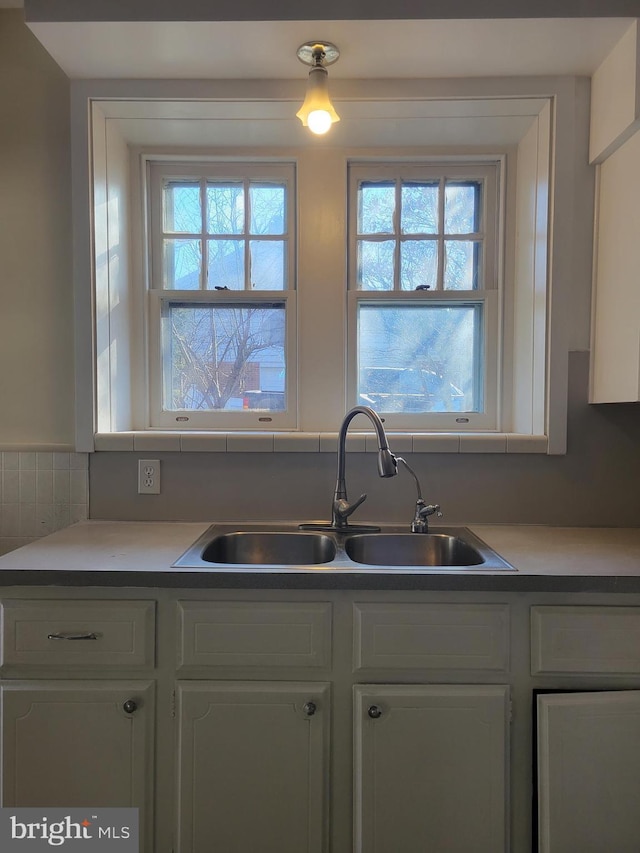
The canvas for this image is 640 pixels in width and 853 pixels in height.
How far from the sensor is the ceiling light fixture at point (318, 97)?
1.53m

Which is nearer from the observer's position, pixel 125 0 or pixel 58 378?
pixel 125 0

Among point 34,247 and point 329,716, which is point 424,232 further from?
point 329,716

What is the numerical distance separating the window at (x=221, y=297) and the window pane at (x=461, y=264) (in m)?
0.59

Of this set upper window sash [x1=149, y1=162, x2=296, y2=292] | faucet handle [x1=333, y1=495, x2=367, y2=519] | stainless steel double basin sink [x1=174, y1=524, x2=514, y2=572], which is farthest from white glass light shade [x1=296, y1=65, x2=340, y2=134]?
stainless steel double basin sink [x1=174, y1=524, x2=514, y2=572]

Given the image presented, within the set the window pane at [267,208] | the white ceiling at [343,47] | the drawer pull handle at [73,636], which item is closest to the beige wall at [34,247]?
the white ceiling at [343,47]

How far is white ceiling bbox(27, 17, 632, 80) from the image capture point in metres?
1.52

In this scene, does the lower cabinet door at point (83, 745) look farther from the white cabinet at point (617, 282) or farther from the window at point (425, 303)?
the white cabinet at point (617, 282)

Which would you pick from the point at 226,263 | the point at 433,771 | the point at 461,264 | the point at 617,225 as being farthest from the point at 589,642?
the point at 226,263

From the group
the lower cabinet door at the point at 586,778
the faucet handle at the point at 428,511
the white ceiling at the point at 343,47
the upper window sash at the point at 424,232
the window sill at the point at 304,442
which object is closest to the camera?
the lower cabinet door at the point at 586,778

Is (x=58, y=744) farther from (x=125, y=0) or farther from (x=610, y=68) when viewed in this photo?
(x=610, y=68)

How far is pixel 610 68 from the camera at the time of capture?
5.39 feet

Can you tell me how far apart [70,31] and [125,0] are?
19 cm

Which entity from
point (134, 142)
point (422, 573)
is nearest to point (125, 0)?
point (134, 142)

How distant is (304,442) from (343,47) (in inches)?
47.2
